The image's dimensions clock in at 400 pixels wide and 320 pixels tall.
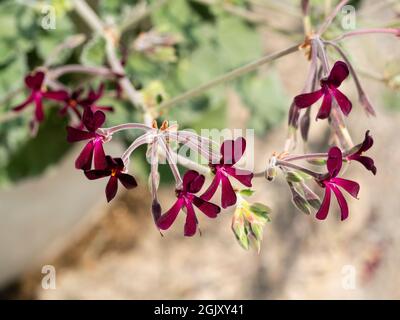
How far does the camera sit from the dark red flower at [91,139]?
48cm

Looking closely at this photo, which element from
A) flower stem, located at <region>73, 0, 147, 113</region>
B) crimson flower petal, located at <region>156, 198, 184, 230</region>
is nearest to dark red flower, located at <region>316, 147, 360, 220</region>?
crimson flower petal, located at <region>156, 198, 184, 230</region>

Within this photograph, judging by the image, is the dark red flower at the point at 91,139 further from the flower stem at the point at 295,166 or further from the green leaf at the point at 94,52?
the green leaf at the point at 94,52

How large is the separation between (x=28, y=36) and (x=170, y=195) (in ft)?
2.16

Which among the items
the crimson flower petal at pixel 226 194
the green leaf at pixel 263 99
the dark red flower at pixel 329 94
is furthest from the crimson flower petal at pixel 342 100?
the green leaf at pixel 263 99

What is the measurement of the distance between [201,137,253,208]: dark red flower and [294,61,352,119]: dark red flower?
61mm

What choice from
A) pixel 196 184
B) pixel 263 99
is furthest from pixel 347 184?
pixel 263 99

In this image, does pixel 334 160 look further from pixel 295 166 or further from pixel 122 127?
pixel 122 127

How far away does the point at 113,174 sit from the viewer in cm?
49

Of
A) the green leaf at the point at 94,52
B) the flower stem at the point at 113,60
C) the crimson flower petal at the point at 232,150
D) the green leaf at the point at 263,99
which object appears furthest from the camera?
the green leaf at the point at 263,99

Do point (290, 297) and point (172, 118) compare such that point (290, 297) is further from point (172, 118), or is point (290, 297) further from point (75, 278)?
point (172, 118)

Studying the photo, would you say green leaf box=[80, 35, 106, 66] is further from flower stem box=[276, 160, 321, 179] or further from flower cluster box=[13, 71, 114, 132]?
flower stem box=[276, 160, 321, 179]

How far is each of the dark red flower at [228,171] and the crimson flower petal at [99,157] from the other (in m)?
0.07

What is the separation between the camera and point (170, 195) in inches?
58.2

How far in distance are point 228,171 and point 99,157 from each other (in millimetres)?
93
